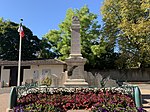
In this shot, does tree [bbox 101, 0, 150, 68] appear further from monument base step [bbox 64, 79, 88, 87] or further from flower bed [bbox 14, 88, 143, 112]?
flower bed [bbox 14, 88, 143, 112]

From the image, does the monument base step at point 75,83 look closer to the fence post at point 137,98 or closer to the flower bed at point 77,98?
the flower bed at point 77,98

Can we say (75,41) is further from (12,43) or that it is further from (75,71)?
(12,43)

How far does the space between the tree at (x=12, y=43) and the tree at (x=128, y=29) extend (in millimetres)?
14187

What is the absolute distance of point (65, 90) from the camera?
9.37m

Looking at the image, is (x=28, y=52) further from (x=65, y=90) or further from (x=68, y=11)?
(x=65, y=90)

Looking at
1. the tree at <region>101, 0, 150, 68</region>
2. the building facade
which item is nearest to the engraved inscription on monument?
the building facade

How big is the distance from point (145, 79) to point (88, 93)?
84.5 ft

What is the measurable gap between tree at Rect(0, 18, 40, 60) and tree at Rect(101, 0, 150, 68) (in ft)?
46.5

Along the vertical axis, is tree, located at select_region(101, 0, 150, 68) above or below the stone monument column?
above

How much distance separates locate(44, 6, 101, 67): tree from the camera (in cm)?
2919

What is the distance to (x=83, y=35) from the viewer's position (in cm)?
2934

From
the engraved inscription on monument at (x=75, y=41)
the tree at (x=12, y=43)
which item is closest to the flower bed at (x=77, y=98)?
the engraved inscription on monument at (x=75, y=41)

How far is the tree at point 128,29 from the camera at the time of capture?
89.0ft

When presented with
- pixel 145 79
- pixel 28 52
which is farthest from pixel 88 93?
pixel 28 52
